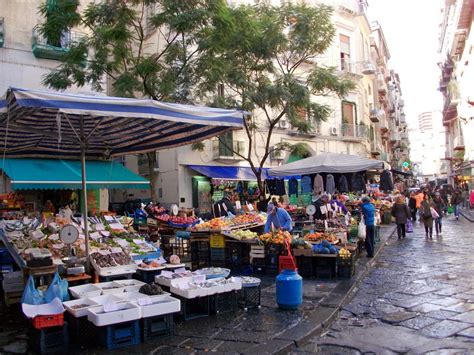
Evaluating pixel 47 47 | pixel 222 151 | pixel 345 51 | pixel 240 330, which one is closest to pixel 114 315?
pixel 240 330

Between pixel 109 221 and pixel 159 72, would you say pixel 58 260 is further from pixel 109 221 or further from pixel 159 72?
pixel 159 72

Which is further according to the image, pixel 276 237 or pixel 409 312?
pixel 276 237

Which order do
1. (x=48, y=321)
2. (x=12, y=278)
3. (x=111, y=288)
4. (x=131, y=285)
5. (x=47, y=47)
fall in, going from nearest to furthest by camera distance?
1. (x=48, y=321)
2. (x=111, y=288)
3. (x=131, y=285)
4. (x=12, y=278)
5. (x=47, y=47)

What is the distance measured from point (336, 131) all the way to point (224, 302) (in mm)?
25100

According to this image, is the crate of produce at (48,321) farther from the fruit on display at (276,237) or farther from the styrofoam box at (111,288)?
the fruit on display at (276,237)

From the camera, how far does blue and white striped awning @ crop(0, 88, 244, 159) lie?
4.98m

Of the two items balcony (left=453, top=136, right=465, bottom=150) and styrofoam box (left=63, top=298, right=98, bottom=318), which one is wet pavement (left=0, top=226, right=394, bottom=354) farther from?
balcony (left=453, top=136, right=465, bottom=150)

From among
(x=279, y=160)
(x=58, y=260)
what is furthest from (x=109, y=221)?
(x=279, y=160)

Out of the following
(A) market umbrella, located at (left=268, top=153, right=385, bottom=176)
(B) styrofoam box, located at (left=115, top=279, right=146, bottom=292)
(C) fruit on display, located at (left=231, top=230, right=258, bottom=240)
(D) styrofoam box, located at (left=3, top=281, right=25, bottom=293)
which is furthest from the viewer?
(A) market umbrella, located at (left=268, top=153, right=385, bottom=176)

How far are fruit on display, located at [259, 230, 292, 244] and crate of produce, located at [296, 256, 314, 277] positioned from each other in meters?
0.50

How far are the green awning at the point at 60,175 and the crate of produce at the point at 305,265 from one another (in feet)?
26.2

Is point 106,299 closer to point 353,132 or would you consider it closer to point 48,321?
point 48,321

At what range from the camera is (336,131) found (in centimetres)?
2984

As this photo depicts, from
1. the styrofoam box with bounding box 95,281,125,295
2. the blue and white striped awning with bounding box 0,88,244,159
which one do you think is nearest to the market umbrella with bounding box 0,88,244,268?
the blue and white striped awning with bounding box 0,88,244,159
